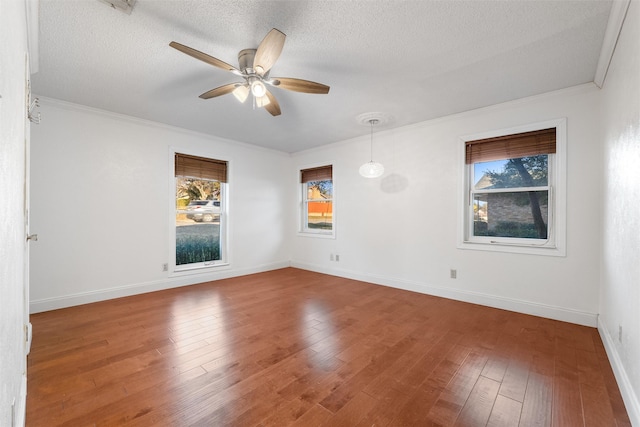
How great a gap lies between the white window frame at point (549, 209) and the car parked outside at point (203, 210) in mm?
3986

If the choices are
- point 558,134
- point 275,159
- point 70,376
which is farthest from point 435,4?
point 275,159

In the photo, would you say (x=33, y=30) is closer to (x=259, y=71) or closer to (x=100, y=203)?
(x=259, y=71)

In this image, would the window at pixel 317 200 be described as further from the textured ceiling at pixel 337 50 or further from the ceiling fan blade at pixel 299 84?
the ceiling fan blade at pixel 299 84

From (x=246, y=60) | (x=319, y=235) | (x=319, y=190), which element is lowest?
(x=319, y=235)

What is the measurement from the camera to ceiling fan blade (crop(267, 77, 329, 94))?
2.38 meters

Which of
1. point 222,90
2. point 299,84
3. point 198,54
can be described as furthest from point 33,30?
point 299,84

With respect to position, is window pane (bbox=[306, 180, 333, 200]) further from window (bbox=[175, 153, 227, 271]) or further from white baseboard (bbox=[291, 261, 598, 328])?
window (bbox=[175, 153, 227, 271])

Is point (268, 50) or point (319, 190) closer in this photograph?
point (268, 50)

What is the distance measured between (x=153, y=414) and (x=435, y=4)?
10.2 ft

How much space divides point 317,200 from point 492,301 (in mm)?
3474

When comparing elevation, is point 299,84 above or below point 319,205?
above

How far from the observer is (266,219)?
5.66 metres

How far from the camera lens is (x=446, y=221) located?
12.7 ft

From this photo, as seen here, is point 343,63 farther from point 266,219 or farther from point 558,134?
point 266,219
